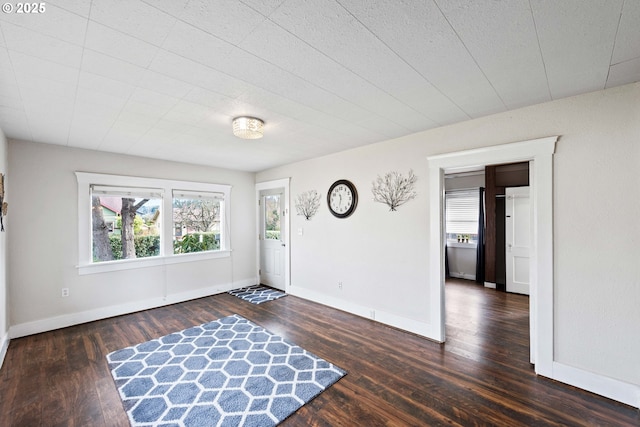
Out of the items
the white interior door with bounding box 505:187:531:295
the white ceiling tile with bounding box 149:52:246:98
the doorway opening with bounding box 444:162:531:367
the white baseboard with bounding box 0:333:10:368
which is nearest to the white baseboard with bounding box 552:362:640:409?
the doorway opening with bounding box 444:162:531:367

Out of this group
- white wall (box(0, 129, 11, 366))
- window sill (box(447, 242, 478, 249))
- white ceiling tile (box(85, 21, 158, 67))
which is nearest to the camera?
white ceiling tile (box(85, 21, 158, 67))

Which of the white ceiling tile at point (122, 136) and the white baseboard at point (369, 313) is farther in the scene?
the white baseboard at point (369, 313)

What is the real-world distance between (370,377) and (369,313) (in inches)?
53.5

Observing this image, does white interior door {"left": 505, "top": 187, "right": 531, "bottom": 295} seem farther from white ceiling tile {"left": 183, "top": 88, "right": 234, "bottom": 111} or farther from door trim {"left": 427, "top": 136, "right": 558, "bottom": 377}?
white ceiling tile {"left": 183, "top": 88, "right": 234, "bottom": 111}

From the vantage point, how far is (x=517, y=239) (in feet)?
16.6

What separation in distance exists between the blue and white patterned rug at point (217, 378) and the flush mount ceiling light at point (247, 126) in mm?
2249

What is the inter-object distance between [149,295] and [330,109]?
4058 millimetres

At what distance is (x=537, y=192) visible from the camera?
2.40 m

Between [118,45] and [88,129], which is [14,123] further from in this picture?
[118,45]

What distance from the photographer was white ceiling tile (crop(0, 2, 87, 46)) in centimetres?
126

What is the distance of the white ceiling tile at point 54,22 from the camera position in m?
1.26

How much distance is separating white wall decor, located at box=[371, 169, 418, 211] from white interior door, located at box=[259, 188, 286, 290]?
221 cm

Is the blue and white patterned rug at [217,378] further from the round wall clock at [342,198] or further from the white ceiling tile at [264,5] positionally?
the white ceiling tile at [264,5]

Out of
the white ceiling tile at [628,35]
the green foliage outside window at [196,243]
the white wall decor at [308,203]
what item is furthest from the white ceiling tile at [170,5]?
the green foliage outside window at [196,243]
